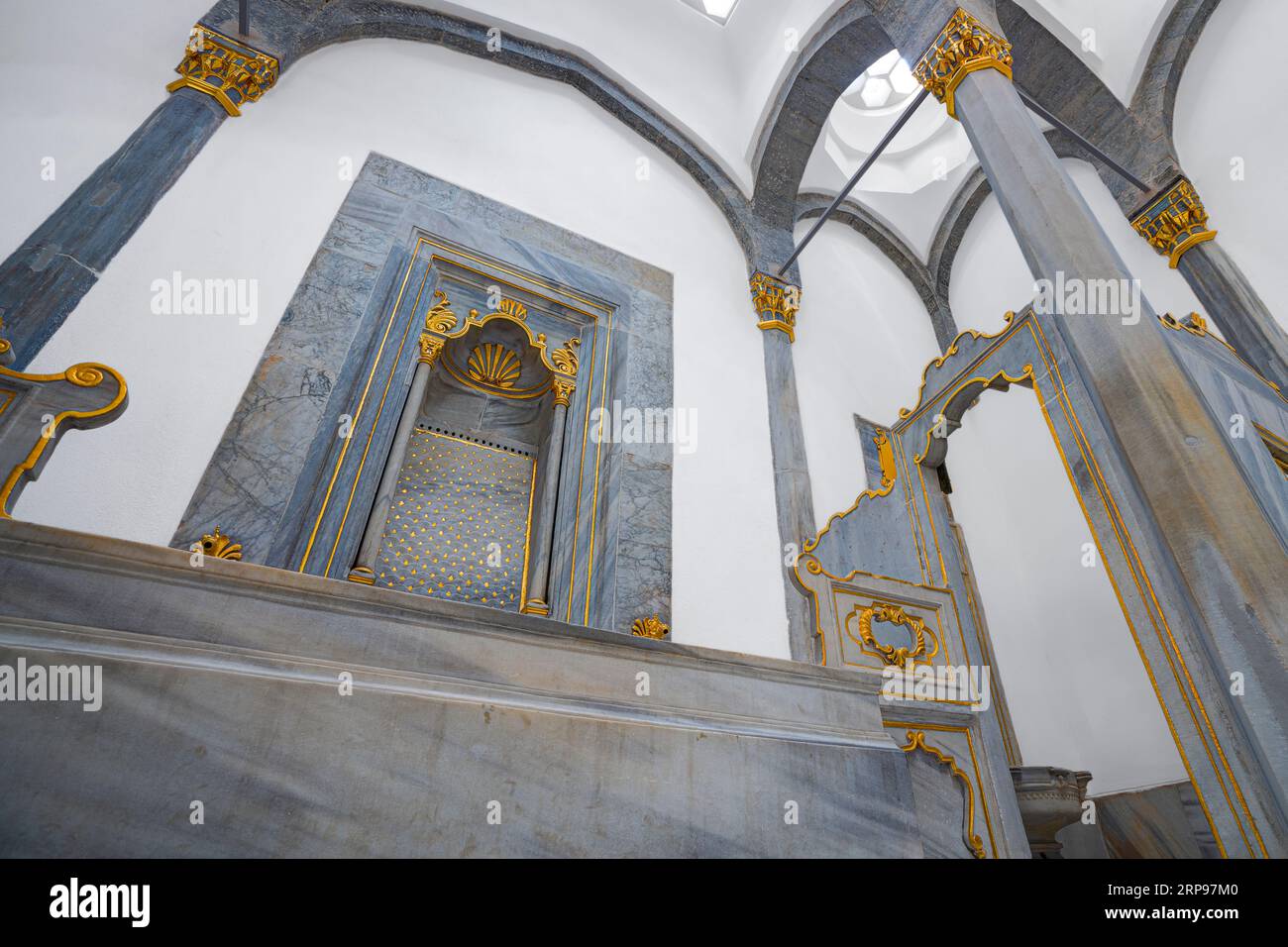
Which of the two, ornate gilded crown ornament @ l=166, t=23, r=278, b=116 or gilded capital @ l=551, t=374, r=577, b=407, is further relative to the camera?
gilded capital @ l=551, t=374, r=577, b=407

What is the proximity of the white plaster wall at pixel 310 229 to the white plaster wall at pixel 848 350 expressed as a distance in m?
0.77

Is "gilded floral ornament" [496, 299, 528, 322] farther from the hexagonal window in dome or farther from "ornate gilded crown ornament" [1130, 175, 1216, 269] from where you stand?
the hexagonal window in dome

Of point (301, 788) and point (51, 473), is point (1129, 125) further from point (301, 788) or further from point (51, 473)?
point (51, 473)

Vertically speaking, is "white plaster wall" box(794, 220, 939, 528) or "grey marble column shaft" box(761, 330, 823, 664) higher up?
"white plaster wall" box(794, 220, 939, 528)

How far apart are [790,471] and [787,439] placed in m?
0.37

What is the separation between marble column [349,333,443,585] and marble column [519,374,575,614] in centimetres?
106

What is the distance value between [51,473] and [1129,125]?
32.0ft

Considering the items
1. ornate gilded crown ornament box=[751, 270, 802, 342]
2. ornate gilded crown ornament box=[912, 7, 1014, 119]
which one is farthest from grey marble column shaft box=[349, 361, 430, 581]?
ornate gilded crown ornament box=[912, 7, 1014, 119]

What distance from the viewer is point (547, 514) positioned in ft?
16.5

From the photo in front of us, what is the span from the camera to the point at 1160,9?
257 inches

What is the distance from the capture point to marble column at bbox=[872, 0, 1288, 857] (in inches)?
88.9

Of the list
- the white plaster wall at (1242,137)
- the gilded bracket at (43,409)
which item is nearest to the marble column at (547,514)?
the gilded bracket at (43,409)

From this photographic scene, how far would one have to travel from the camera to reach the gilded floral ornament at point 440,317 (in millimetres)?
5051

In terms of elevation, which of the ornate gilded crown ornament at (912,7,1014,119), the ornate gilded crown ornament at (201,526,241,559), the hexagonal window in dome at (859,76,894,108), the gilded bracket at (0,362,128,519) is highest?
the hexagonal window in dome at (859,76,894,108)
